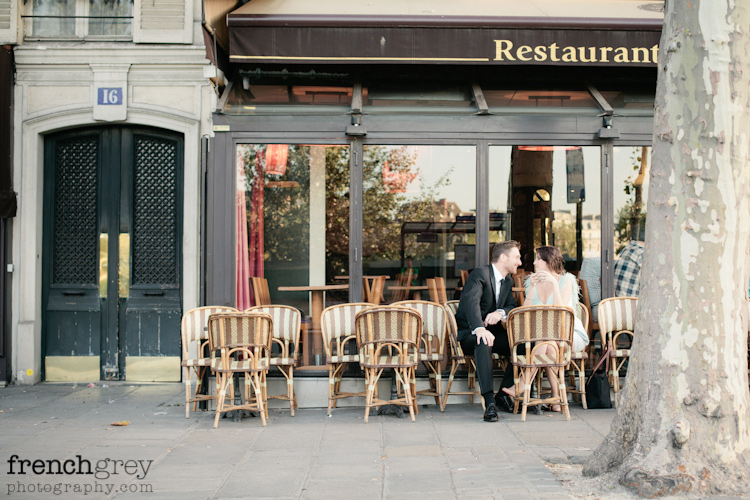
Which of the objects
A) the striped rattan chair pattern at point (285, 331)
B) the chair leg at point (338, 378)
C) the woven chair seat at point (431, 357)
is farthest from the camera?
the chair leg at point (338, 378)

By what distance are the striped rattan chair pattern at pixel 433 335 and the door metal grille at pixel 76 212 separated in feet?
13.4

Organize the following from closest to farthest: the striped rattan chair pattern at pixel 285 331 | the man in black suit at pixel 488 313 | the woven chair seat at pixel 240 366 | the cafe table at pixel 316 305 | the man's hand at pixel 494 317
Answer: the woven chair seat at pixel 240 366
the man in black suit at pixel 488 313
the man's hand at pixel 494 317
the striped rattan chair pattern at pixel 285 331
the cafe table at pixel 316 305

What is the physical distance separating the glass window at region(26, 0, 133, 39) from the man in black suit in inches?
201

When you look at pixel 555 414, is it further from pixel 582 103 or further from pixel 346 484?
pixel 582 103

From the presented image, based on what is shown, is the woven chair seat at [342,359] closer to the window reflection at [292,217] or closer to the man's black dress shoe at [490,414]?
the window reflection at [292,217]

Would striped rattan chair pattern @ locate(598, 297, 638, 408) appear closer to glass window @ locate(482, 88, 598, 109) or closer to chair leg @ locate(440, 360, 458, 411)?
chair leg @ locate(440, 360, 458, 411)

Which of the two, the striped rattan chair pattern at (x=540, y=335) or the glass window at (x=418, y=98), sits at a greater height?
the glass window at (x=418, y=98)

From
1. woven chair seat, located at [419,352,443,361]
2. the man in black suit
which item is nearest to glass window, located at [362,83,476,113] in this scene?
the man in black suit

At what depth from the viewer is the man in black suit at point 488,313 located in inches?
250

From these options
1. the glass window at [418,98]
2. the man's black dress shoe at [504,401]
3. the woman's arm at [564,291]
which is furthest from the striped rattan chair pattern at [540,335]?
the glass window at [418,98]

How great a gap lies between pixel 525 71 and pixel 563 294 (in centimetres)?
260

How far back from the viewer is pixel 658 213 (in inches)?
161

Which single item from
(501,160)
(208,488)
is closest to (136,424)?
(208,488)

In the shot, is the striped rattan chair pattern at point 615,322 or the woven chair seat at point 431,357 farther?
the striped rattan chair pattern at point 615,322
